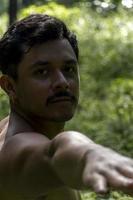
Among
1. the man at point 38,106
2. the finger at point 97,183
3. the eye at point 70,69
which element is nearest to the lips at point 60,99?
the man at point 38,106

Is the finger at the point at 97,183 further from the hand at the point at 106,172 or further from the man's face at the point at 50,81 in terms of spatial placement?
the man's face at the point at 50,81

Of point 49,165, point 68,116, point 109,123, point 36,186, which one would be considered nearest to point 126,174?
point 49,165

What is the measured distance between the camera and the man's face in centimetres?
250

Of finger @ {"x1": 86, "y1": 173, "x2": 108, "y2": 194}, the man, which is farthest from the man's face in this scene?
finger @ {"x1": 86, "y1": 173, "x2": 108, "y2": 194}

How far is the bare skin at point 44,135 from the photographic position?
6.46ft

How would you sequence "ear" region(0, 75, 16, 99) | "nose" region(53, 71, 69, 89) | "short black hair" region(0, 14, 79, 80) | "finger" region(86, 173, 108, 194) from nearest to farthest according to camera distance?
"finger" region(86, 173, 108, 194), "nose" region(53, 71, 69, 89), "short black hair" region(0, 14, 79, 80), "ear" region(0, 75, 16, 99)

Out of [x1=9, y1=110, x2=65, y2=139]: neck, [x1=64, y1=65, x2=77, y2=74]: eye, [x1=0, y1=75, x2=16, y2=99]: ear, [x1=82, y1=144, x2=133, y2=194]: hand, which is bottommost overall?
[x1=9, y1=110, x2=65, y2=139]: neck

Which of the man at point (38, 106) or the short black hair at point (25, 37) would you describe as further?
the short black hair at point (25, 37)

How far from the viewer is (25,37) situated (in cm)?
263

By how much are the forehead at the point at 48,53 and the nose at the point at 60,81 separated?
0.06m

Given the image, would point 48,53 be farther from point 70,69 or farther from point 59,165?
point 59,165

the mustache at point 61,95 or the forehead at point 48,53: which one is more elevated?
the forehead at point 48,53

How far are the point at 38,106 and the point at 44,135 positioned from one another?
0.11 meters

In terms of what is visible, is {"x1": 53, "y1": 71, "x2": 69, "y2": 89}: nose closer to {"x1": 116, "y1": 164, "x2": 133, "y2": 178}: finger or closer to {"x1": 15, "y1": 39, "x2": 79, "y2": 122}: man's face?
{"x1": 15, "y1": 39, "x2": 79, "y2": 122}: man's face
